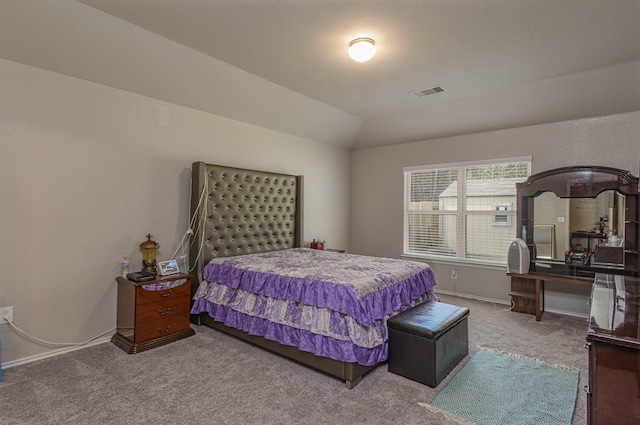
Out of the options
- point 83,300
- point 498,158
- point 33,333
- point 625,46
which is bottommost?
point 33,333

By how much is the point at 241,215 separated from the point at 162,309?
1.50 metres

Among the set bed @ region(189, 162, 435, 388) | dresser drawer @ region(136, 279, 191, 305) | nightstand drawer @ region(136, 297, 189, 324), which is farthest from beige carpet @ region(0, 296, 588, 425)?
dresser drawer @ region(136, 279, 191, 305)

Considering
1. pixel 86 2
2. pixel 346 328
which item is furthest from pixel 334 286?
pixel 86 2

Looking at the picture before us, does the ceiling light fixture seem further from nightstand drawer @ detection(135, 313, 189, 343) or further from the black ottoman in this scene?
nightstand drawer @ detection(135, 313, 189, 343)

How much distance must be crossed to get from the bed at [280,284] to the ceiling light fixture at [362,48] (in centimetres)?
194

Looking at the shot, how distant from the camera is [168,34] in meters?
2.90

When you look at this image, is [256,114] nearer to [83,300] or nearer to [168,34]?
Result: [168,34]

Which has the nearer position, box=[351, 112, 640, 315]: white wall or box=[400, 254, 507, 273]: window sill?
box=[351, 112, 640, 315]: white wall

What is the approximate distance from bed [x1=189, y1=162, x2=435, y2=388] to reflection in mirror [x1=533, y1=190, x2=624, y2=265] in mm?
2028

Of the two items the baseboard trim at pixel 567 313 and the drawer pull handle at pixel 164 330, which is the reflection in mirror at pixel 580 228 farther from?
the drawer pull handle at pixel 164 330

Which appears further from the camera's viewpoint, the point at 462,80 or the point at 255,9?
the point at 462,80

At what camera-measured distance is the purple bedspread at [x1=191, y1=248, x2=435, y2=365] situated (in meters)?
2.53

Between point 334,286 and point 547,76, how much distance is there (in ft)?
11.2

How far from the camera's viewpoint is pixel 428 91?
420 centimetres
